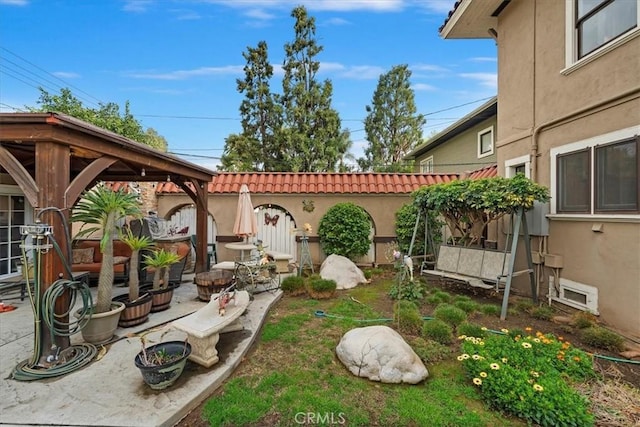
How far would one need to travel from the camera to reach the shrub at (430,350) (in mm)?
3404

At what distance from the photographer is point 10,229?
6379 mm

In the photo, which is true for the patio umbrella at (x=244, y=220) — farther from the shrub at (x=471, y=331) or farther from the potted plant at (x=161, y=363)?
the shrub at (x=471, y=331)

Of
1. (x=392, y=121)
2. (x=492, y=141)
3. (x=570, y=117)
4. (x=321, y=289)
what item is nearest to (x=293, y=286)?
(x=321, y=289)

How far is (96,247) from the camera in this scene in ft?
20.6

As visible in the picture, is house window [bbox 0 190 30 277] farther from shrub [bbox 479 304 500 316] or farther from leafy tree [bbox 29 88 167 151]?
shrub [bbox 479 304 500 316]

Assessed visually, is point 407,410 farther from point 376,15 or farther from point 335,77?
point 335,77

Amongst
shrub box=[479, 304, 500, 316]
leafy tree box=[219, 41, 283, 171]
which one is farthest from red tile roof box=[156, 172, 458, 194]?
leafy tree box=[219, 41, 283, 171]

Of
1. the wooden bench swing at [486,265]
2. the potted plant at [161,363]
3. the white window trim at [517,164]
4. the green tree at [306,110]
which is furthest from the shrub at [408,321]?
the green tree at [306,110]

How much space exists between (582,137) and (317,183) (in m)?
6.12

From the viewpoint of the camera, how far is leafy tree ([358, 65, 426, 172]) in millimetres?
19250

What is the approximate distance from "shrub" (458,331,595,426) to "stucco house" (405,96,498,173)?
747cm

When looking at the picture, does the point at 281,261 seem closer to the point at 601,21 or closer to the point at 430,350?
the point at 430,350

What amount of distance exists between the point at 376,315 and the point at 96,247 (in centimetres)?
616

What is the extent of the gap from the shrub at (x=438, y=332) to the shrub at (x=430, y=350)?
97 mm
